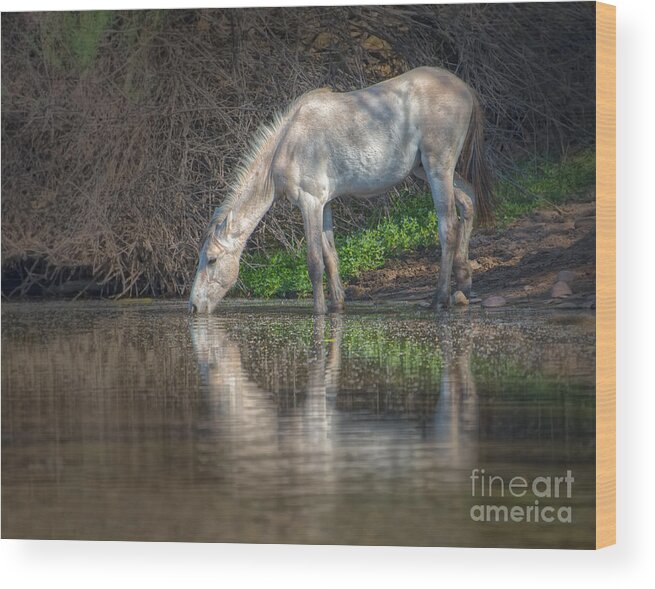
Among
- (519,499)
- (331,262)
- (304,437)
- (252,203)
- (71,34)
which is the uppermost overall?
(71,34)

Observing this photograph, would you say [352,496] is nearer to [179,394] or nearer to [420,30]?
[179,394]

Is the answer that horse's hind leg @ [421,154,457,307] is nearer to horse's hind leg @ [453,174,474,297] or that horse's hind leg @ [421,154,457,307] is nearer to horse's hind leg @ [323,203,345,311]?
horse's hind leg @ [453,174,474,297]

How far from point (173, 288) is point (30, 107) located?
5.60ft

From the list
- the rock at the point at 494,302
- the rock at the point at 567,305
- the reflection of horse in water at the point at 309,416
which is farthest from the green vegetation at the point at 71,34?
the rock at the point at 567,305

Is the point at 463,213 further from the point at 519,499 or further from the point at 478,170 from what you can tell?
the point at 519,499

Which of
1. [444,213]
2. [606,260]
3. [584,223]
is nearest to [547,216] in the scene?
[584,223]

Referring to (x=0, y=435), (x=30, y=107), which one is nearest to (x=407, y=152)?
(x=30, y=107)

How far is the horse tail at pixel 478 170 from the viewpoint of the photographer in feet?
27.9

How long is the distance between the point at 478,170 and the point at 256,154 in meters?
1.37

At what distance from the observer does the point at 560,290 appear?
7551mm

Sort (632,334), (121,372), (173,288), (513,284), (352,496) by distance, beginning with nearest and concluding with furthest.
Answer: (352,496)
(632,334)
(121,372)
(513,284)
(173,288)

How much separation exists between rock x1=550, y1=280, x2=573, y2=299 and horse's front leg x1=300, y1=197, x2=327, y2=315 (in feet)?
5.04

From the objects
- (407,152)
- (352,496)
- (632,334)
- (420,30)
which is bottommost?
(352,496)

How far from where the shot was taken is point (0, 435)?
22.2ft
